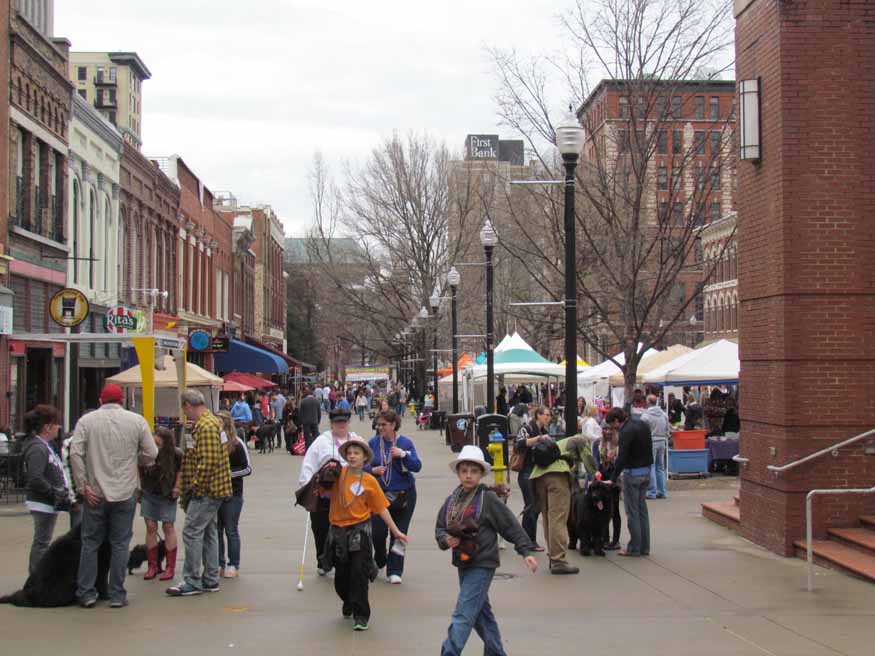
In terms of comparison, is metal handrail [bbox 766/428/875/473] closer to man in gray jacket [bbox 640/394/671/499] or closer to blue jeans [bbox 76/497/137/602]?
blue jeans [bbox 76/497/137/602]

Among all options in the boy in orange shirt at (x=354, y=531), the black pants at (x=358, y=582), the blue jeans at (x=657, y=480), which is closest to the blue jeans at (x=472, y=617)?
the boy in orange shirt at (x=354, y=531)

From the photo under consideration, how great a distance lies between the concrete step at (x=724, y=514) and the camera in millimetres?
14586

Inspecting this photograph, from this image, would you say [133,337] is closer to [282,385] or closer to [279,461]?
[279,461]

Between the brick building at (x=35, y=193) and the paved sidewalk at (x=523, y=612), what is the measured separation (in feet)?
37.4

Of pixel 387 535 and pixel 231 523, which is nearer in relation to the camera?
pixel 231 523

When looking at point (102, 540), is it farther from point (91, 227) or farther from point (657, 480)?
point (91, 227)

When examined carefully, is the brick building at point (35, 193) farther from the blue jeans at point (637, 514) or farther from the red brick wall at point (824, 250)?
the red brick wall at point (824, 250)

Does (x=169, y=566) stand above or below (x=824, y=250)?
below

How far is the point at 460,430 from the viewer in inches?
1261

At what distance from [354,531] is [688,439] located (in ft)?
45.4

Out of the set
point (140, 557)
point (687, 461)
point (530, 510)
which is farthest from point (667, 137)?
point (140, 557)

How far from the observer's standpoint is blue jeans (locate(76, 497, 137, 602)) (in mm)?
9727

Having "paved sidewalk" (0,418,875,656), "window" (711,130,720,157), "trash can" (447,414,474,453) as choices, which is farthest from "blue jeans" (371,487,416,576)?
"trash can" (447,414,474,453)

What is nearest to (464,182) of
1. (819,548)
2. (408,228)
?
(408,228)
